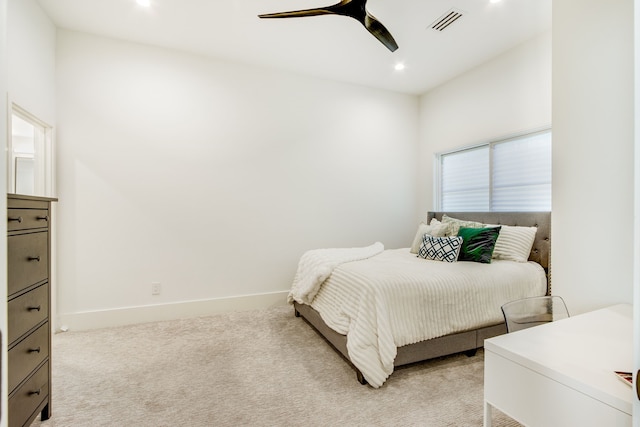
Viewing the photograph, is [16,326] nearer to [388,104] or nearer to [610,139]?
[610,139]

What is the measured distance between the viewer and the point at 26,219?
1.42 meters

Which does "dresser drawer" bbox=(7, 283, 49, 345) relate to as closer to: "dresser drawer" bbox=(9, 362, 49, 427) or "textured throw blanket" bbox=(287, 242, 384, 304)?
"dresser drawer" bbox=(9, 362, 49, 427)

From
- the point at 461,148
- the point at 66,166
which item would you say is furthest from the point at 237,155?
the point at 461,148

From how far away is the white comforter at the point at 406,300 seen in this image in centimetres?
194

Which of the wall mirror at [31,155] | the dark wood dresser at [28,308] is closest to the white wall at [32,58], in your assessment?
the wall mirror at [31,155]

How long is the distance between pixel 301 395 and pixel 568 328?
4.82ft

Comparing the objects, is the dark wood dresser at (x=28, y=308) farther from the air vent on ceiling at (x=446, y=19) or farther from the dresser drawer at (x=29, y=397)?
the air vent on ceiling at (x=446, y=19)

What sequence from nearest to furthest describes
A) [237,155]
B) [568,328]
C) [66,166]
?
[568,328]
[66,166]
[237,155]

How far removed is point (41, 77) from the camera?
259 centimetres

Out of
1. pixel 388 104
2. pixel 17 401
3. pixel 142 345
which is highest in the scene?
pixel 388 104

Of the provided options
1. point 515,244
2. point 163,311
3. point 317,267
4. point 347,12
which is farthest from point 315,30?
point 163,311

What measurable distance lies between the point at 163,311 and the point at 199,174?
1.54 meters

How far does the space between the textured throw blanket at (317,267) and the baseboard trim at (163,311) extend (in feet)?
1.70

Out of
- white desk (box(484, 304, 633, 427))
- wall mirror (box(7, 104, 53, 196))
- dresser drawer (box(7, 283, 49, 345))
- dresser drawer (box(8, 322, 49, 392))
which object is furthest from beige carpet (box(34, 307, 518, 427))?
wall mirror (box(7, 104, 53, 196))
